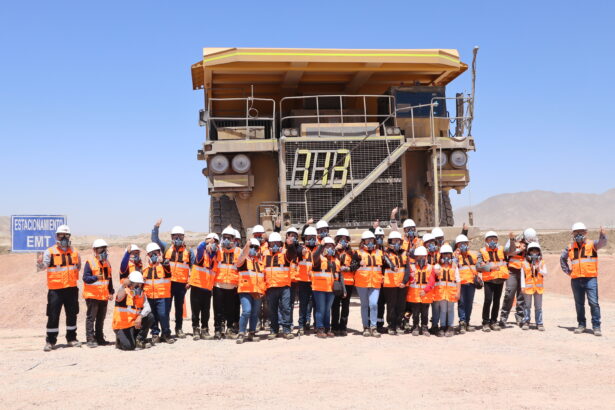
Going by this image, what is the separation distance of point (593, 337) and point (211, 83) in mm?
8522

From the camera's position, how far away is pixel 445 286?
9062 mm

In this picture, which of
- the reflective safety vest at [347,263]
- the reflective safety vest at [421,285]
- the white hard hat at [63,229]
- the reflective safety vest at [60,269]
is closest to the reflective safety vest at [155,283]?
the reflective safety vest at [60,269]

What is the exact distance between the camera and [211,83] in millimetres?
13305

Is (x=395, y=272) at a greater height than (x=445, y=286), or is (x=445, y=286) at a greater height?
(x=395, y=272)

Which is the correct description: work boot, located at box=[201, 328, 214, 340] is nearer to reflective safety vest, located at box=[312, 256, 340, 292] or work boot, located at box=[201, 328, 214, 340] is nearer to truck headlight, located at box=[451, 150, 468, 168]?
reflective safety vest, located at box=[312, 256, 340, 292]

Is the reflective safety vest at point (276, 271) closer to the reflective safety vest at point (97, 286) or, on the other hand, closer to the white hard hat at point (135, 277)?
the white hard hat at point (135, 277)

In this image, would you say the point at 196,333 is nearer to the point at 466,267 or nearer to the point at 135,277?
the point at 135,277

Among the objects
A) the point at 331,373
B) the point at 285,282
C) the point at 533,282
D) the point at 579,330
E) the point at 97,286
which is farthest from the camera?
the point at 533,282

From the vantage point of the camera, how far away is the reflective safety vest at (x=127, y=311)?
837 cm

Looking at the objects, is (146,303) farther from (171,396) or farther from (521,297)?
(521,297)

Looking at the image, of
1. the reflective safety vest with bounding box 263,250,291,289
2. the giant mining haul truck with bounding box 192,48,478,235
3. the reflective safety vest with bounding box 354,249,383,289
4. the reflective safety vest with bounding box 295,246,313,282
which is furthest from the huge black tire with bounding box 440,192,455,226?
the reflective safety vest with bounding box 263,250,291,289

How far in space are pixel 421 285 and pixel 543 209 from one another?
117331 millimetres

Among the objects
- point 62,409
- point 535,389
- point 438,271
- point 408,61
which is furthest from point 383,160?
point 62,409

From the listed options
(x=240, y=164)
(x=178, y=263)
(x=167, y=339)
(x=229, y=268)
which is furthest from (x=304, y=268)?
(x=240, y=164)
